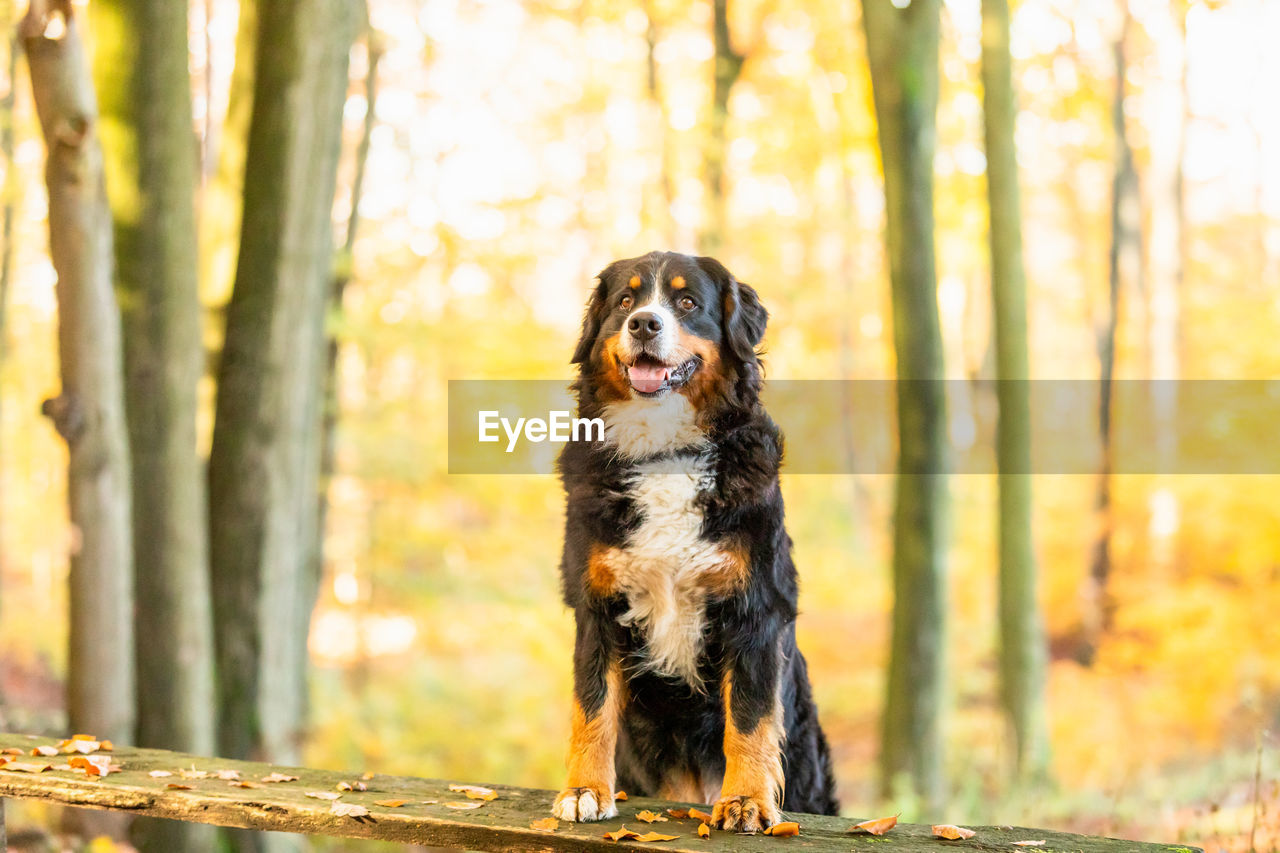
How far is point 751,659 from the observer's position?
2.86 meters

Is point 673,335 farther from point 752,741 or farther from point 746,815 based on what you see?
point 746,815

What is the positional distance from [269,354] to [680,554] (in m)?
2.98

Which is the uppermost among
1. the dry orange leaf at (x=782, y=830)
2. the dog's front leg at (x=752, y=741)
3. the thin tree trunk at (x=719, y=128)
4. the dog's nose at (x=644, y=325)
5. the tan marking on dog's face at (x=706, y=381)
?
the thin tree trunk at (x=719, y=128)

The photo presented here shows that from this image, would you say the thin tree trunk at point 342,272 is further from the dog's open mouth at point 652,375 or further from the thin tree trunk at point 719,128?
the dog's open mouth at point 652,375

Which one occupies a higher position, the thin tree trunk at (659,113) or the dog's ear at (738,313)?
the thin tree trunk at (659,113)

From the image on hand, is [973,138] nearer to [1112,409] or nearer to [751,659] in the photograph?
[1112,409]

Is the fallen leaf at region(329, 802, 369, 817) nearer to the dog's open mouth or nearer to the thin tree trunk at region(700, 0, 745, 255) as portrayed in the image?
the dog's open mouth

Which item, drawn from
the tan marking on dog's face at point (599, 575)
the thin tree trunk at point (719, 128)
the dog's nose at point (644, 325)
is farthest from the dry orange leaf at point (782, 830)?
the thin tree trunk at point (719, 128)

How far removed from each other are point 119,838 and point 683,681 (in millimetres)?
3297

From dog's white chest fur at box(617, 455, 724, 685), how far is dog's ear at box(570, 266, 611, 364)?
19.1 inches

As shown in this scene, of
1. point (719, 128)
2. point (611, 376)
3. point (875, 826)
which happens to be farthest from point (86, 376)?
point (719, 128)

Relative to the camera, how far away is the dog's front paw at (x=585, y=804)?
2.80 meters

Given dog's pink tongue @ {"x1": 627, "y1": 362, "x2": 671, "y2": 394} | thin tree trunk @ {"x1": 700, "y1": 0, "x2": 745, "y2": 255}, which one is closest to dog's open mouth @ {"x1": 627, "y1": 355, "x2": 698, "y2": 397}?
dog's pink tongue @ {"x1": 627, "y1": 362, "x2": 671, "y2": 394}

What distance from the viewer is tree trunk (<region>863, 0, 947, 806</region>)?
713cm
